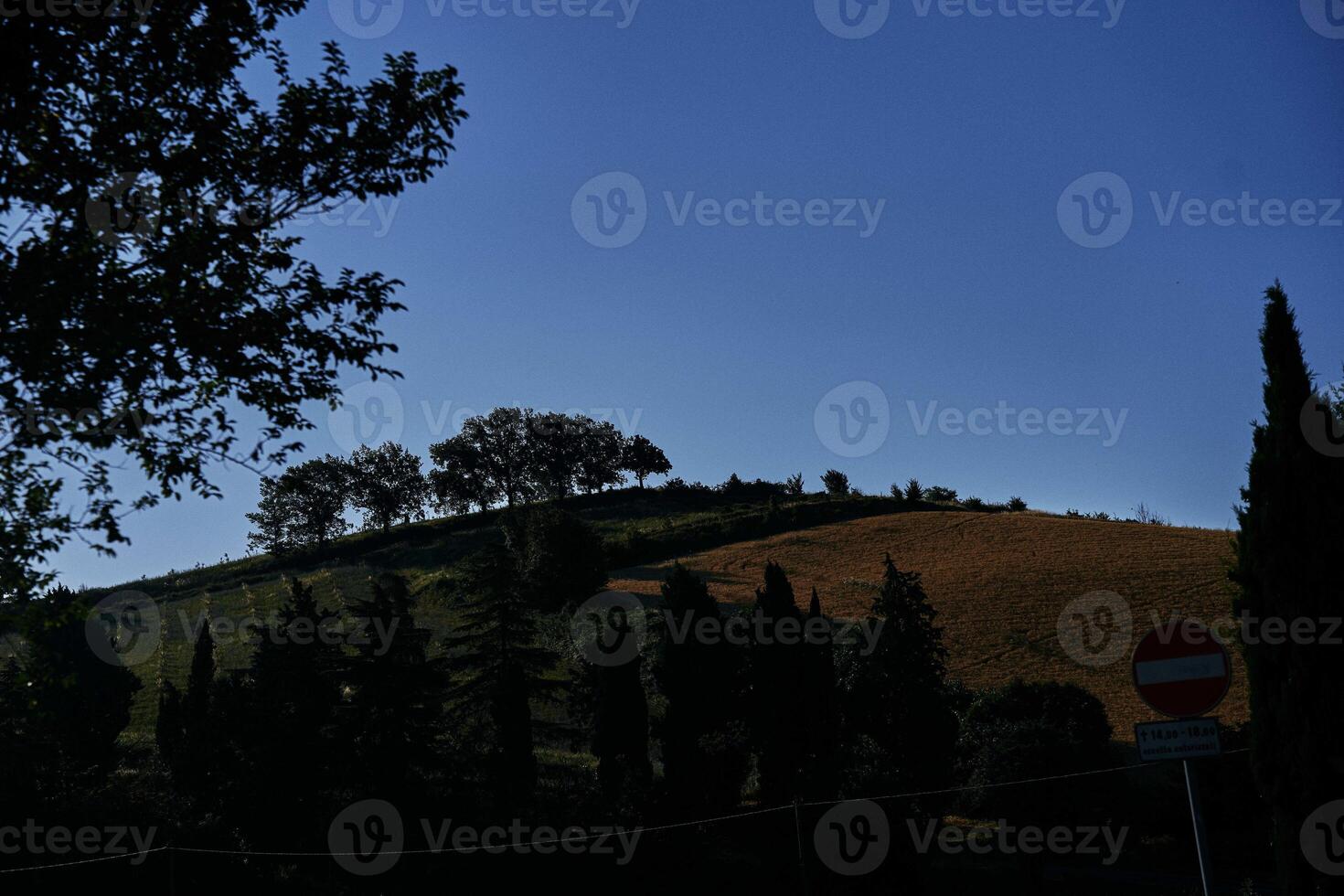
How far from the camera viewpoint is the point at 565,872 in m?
21.2

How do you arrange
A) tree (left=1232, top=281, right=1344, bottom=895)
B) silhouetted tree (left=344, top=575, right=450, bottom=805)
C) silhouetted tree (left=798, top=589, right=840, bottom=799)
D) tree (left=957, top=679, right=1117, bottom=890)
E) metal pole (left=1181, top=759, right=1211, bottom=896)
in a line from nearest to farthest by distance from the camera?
metal pole (left=1181, top=759, right=1211, bottom=896), tree (left=1232, top=281, right=1344, bottom=895), tree (left=957, top=679, right=1117, bottom=890), silhouetted tree (left=344, top=575, right=450, bottom=805), silhouetted tree (left=798, top=589, right=840, bottom=799)

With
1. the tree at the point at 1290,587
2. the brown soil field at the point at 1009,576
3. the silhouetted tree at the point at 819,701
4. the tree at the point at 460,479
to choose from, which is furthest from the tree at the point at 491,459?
the tree at the point at 1290,587

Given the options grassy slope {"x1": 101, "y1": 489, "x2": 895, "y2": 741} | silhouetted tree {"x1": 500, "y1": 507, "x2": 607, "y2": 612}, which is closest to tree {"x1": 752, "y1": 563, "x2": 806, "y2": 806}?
silhouetted tree {"x1": 500, "y1": 507, "x2": 607, "y2": 612}

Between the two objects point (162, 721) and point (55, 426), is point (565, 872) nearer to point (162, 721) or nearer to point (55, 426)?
point (55, 426)

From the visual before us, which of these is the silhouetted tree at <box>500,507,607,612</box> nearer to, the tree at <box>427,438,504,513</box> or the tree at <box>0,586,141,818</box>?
the tree at <box>0,586,141,818</box>

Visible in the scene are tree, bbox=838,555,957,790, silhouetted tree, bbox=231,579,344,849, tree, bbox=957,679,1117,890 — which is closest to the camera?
tree, bbox=957,679,1117,890

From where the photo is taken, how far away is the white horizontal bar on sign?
22.9 feet

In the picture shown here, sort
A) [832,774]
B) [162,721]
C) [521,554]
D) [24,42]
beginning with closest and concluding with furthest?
[24,42]
[832,774]
[162,721]
[521,554]

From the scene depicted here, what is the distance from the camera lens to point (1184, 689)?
711cm

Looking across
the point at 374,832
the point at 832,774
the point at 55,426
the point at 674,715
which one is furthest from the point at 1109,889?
the point at 55,426

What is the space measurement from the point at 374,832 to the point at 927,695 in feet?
56.1

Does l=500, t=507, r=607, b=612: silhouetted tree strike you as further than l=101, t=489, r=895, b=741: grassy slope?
Yes

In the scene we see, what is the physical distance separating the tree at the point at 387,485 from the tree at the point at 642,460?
2302 cm

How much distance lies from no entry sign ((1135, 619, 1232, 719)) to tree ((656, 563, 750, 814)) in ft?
73.8
